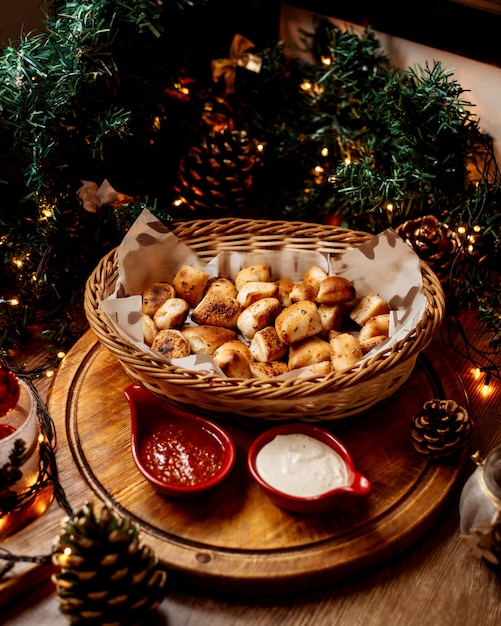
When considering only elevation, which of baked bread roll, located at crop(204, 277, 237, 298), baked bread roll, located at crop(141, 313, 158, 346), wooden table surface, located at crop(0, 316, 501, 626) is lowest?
wooden table surface, located at crop(0, 316, 501, 626)

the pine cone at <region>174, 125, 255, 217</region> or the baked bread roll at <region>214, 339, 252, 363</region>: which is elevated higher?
the pine cone at <region>174, 125, 255, 217</region>

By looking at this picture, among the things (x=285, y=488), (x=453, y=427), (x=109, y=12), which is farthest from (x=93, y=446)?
(x=109, y=12)

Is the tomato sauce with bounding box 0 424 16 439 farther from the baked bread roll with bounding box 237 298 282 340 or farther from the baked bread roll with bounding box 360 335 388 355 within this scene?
the baked bread roll with bounding box 360 335 388 355

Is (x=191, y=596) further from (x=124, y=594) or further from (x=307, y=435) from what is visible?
(x=307, y=435)

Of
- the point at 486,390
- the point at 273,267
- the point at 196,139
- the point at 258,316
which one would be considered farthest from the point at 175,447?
the point at 196,139

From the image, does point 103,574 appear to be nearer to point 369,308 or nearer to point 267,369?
point 267,369

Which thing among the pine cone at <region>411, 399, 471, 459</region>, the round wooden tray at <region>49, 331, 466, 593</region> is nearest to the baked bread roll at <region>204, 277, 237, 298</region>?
the round wooden tray at <region>49, 331, 466, 593</region>

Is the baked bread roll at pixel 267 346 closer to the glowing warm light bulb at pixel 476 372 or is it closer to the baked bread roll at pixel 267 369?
the baked bread roll at pixel 267 369
